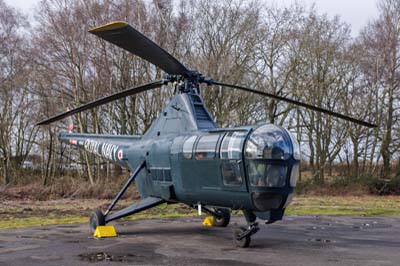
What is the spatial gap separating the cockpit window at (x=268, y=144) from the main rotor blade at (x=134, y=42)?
213 cm

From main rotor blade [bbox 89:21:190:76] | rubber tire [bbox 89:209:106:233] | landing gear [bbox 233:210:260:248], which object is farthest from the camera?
rubber tire [bbox 89:209:106:233]

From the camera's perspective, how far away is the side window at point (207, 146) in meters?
8.66

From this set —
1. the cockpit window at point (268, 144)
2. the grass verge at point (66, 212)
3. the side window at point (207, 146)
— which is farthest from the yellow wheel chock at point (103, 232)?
the cockpit window at point (268, 144)

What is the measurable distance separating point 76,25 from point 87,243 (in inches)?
700

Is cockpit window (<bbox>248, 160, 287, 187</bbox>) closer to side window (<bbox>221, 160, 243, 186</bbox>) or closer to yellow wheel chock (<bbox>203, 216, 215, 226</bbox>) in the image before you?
side window (<bbox>221, 160, 243, 186</bbox>)

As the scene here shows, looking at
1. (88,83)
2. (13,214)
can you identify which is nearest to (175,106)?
(13,214)

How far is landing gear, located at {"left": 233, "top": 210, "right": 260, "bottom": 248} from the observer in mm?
8805

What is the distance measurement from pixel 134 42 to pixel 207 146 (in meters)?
2.15

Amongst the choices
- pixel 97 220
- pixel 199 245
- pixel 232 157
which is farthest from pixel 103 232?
pixel 232 157

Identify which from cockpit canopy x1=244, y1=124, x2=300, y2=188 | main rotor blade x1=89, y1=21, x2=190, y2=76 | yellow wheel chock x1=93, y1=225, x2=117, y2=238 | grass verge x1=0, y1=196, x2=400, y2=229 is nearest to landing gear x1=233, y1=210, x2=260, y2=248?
cockpit canopy x1=244, y1=124, x2=300, y2=188

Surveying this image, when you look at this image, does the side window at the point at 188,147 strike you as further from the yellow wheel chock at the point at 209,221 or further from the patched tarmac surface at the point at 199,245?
the yellow wheel chock at the point at 209,221

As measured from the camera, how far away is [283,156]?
7.88 m

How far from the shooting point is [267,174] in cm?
790

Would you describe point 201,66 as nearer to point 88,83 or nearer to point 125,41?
point 88,83
